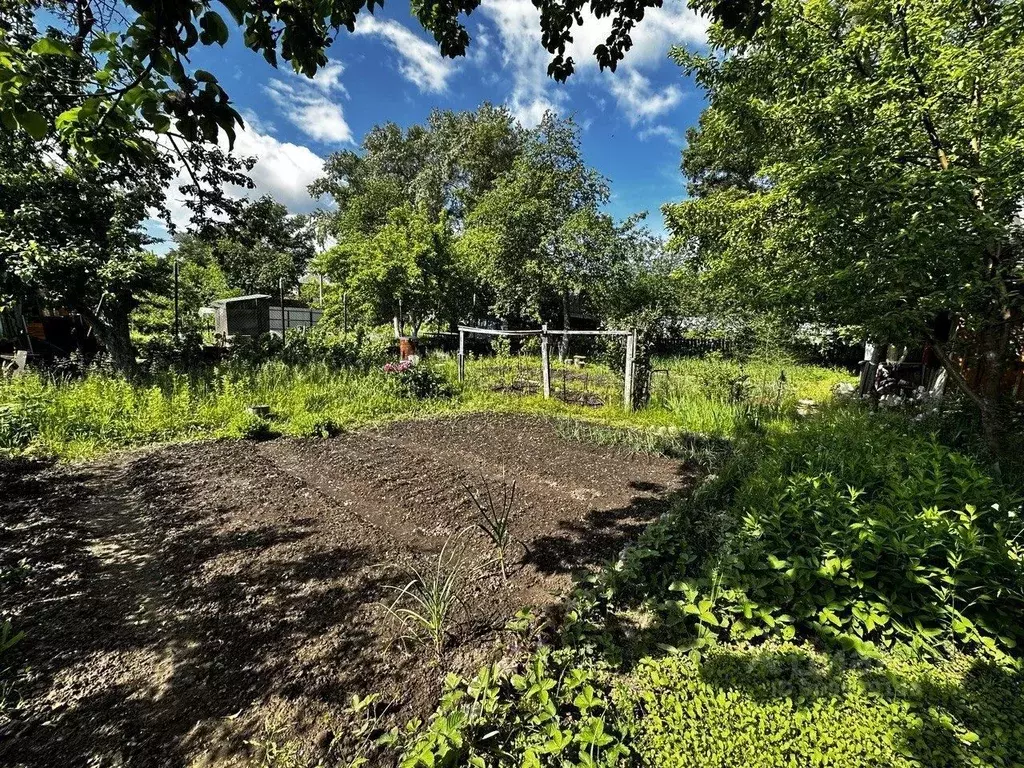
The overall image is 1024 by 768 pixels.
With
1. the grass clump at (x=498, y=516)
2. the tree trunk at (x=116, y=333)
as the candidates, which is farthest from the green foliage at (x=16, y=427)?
the grass clump at (x=498, y=516)

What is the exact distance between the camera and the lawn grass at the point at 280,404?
5070 mm

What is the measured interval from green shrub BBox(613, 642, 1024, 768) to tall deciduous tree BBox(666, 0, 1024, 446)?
2.62m

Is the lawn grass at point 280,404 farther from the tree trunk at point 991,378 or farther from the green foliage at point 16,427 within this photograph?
the tree trunk at point 991,378

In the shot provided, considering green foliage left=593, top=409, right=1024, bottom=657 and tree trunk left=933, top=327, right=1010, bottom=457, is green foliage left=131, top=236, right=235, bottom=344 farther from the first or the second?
tree trunk left=933, top=327, right=1010, bottom=457

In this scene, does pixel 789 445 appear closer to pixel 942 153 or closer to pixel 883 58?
pixel 942 153

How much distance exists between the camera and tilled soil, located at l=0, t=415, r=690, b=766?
5.62ft

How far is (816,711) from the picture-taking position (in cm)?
167

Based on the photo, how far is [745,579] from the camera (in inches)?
89.5

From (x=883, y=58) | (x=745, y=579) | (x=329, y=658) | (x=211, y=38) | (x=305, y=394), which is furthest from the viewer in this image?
(x=305, y=394)

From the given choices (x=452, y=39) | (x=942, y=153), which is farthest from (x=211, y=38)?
(x=942, y=153)

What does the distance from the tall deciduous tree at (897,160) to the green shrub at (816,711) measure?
262 centimetres

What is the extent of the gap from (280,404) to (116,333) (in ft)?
10.9

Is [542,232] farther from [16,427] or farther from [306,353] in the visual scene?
[16,427]

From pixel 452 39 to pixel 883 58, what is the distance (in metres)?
3.50
